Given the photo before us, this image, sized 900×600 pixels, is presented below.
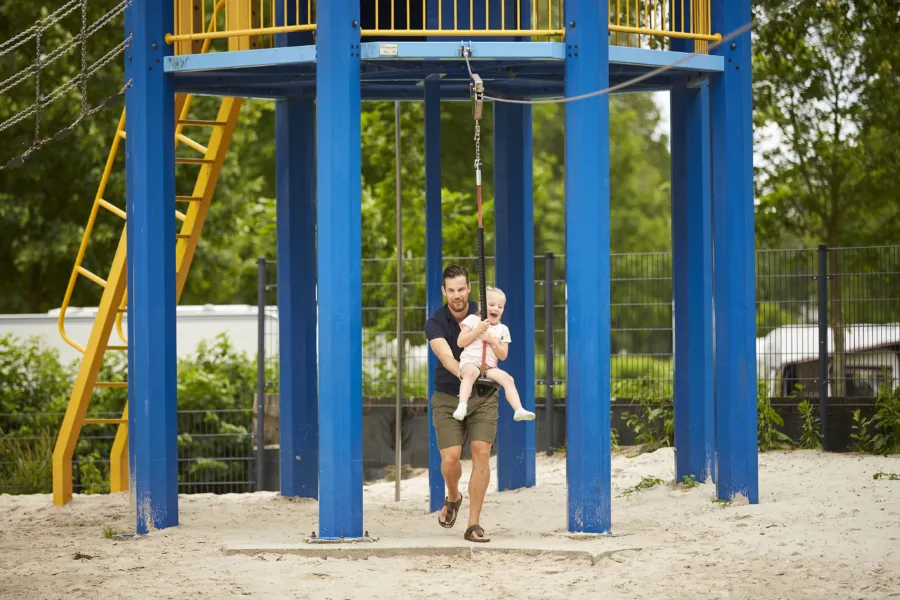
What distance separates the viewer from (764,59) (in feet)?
60.2

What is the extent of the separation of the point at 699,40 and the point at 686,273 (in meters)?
1.99

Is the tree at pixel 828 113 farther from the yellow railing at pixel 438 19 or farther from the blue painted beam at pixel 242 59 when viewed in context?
the blue painted beam at pixel 242 59

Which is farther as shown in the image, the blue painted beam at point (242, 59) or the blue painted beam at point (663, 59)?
the blue painted beam at point (663, 59)

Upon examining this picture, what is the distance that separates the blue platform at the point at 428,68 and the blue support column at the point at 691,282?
0.54m

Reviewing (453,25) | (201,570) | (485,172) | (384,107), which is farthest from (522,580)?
(485,172)

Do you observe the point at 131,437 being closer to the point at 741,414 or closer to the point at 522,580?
the point at 522,580

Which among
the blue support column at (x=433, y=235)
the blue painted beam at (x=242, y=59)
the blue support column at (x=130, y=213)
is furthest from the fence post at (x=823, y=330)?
the blue support column at (x=130, y=213)

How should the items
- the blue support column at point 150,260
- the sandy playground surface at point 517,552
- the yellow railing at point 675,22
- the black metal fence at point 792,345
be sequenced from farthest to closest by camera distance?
1. the black metal fence at point 792,345
2. the blue support column at point 150,260
3. the yellow railing at point 675,22
4. the sandy playground surface at point 517,552

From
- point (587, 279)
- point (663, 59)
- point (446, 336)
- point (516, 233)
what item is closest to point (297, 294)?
point (516, 233)

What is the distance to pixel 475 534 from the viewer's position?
8773mm

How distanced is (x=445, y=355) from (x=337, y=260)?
0.96m

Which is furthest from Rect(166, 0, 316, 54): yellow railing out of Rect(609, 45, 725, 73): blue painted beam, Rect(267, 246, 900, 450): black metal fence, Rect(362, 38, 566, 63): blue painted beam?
Rect(267, 246, 900, 450): black metal fence

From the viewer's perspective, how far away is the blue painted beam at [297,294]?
11703 millimetres

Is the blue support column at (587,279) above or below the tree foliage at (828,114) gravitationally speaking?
below
